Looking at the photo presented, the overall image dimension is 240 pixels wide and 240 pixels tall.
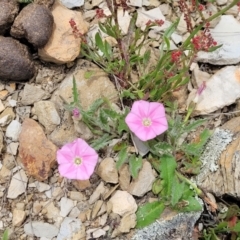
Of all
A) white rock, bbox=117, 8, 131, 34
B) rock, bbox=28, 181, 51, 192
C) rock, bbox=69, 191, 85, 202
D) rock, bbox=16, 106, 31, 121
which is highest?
white rock, bbox=117, 8, 131, 34

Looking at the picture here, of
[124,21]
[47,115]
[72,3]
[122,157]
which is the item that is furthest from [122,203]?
[72,3]

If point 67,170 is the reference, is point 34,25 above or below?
above

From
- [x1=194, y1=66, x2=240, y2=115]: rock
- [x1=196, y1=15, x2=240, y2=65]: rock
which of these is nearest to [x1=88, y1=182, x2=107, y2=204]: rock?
[x1=194, y1=66, x2=240, y2=115]: rock

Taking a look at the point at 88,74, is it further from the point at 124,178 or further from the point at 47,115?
the point at 124,178

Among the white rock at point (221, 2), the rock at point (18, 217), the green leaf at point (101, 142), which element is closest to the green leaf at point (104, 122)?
the green leaf at point (101, 142)

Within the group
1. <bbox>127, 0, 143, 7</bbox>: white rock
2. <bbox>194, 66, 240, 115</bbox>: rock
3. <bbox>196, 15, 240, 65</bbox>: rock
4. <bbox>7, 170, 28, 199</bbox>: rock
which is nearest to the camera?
<bbox>7, 170, 28, 199</bbox>: rock

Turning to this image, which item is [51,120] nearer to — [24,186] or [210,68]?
[24,186]

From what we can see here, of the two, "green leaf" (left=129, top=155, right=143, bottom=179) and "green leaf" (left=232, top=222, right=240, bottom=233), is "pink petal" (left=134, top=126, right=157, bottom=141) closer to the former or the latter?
"green leaf" (left=129, top=155, right=143, bottom=179)

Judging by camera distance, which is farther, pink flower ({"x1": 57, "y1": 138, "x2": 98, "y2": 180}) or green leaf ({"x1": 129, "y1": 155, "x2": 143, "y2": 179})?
green leaf ({"x1": 129, "y1": 155, "x2": 143, "y2": 179})
